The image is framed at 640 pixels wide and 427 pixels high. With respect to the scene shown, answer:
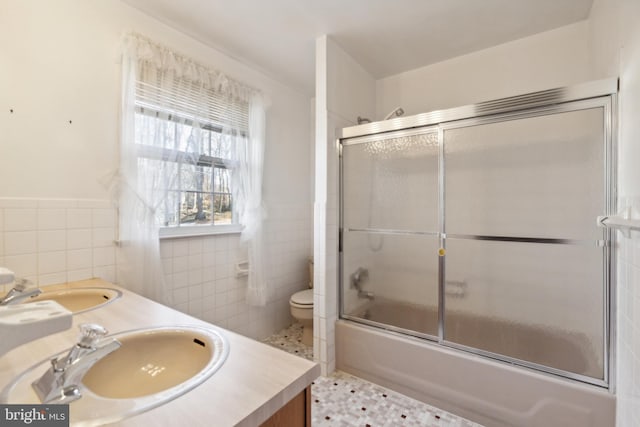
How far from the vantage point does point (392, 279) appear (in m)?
2.13

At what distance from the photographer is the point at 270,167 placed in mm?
2637

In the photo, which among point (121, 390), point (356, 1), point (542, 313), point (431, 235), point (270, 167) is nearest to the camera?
point (121, 390)

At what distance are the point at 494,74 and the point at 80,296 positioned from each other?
3.03m

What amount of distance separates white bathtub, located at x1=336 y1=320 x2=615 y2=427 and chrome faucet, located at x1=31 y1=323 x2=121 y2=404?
167 cm

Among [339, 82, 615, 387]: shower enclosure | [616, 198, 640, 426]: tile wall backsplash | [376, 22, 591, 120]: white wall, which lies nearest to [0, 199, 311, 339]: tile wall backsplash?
[339, 82, 615, 387]: shower enclosure

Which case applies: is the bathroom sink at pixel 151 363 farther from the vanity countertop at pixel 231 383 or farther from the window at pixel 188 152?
the window at pixel 188 152

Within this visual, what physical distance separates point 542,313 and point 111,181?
255 centimetres

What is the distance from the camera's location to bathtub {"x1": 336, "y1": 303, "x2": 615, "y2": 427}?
1.35 m

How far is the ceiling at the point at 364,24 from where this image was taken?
174cm

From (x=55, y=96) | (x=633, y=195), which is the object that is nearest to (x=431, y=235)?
(x=633, y=195)

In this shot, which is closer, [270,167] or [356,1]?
[356,1]

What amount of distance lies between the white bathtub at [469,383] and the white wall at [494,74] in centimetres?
191

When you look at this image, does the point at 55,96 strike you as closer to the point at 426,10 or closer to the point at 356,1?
the point at 356,1

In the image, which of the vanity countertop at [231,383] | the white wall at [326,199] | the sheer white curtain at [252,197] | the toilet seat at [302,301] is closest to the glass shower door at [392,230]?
the white wall at [326,199]
